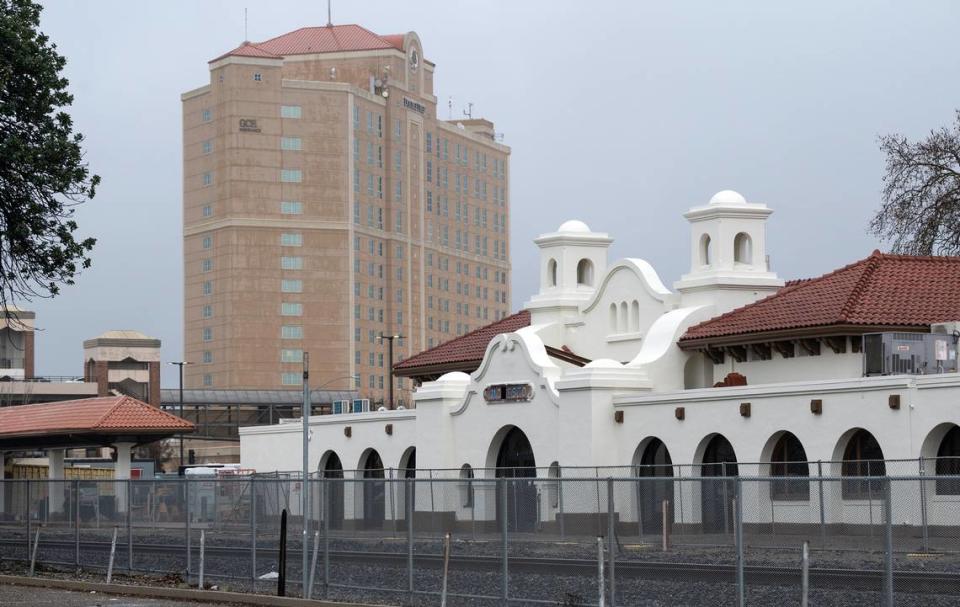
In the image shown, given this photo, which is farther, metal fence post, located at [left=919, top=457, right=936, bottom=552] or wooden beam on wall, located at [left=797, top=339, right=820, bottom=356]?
wooden beam on wall, located at [left=797, top=339, right=820, bottom=356]

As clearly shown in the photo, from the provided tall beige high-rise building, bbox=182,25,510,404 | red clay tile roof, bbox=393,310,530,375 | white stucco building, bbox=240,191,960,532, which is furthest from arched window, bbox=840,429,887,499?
tall beige high-rise building, bbox=182,25,510,404

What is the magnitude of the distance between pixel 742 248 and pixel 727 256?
1.37 m

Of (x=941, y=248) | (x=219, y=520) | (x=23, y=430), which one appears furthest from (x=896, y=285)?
(x=23, y=430)

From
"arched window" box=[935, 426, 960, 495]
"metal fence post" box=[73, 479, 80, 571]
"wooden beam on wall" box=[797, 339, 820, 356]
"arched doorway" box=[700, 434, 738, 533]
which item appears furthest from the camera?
"wooden beam on wall" box=[797, 339, 820, 356]

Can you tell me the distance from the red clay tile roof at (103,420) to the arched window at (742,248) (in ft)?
71.2

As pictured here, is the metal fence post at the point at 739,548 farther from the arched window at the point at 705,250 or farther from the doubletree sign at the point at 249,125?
the doubletree sign at the point at 249,125

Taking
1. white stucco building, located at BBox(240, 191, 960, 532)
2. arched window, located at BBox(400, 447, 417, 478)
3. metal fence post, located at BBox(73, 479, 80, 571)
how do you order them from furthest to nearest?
arched window, located at BBox(400, 447, 417, 478) < white stucco building, located at BBox(240, 191, 960, 532) < metal fence post, located at BBox(73, 479, 80, 571)

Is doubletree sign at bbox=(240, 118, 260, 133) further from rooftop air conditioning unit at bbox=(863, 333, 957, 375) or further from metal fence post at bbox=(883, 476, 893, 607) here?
metal fence post at bbox=(883, 476, 893, 607)

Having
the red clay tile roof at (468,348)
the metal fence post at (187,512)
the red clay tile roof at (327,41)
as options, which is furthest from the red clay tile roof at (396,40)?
the metal fence post at (187,512)

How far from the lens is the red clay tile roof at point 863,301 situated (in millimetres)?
44666

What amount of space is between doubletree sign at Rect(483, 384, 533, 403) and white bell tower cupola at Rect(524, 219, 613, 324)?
5859 millimetres

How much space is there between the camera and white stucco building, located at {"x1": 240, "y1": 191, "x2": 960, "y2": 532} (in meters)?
40.9

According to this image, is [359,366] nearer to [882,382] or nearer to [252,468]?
[252,468]

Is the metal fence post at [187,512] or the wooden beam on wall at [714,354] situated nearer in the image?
the metal fence post at [187,512]
